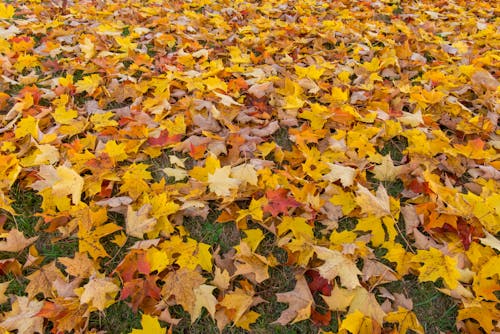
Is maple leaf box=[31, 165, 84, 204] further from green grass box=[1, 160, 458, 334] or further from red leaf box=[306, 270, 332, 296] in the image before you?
red leaf box=[306, 270, 332, 296]

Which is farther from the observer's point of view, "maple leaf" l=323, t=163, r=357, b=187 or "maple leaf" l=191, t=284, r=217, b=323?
"maple leaf" l=323, t=163, r=357, b=187

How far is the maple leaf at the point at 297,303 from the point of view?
5.49 ft

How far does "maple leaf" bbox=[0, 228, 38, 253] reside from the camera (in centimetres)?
189

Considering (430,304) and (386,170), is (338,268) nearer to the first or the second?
(430,304)

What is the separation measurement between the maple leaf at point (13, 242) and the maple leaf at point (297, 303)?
1267 mm

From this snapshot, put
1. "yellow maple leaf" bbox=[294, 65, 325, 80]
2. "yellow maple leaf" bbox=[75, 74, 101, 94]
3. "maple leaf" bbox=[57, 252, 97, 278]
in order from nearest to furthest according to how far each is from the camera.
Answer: "maple leaf" bbox=[57, 252, 97, 278]
"yellow maple leaf" bbox=[75, 74, 101, 94]
"yellow maple leaf" bbox=[294, 65, 325, 80]

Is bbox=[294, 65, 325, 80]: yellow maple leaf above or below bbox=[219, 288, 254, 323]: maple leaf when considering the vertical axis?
above

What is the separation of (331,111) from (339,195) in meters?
0.80

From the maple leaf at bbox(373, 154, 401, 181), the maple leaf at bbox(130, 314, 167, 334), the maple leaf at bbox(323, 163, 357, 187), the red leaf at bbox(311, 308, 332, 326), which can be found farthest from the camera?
the maple leaf at bbox(373, 154, 401, 181)

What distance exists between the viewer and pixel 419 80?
3.19 m

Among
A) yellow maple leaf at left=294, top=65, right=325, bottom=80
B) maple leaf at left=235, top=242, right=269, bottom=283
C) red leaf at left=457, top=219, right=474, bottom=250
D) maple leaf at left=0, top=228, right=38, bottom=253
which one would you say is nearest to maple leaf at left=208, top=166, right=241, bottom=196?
maple leaf at left=235, top=242, right=269, bottom=283

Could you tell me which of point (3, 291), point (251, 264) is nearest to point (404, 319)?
point (251, 264)

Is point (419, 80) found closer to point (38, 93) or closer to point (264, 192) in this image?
point (264, 192)

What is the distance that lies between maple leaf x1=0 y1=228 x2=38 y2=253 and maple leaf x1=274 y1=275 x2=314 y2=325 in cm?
127
